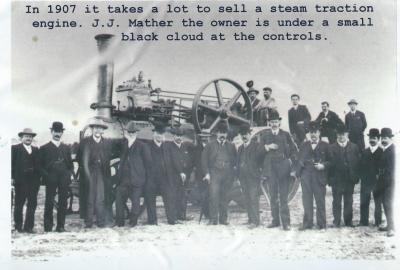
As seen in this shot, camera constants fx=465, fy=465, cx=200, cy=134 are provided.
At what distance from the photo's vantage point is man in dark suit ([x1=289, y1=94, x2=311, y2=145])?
2219 mm

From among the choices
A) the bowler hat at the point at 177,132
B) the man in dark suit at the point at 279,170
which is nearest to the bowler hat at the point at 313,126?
the man in dark suit at the point at 279,170

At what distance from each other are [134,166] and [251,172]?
56 centimetres

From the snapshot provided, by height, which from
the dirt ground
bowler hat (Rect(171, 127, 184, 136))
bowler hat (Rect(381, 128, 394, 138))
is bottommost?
the dirt ground

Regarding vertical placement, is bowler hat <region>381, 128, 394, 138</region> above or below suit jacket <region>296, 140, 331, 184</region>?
above

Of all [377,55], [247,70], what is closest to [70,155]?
[247,70]

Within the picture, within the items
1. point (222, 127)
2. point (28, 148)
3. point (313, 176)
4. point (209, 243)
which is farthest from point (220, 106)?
point (28, 148)

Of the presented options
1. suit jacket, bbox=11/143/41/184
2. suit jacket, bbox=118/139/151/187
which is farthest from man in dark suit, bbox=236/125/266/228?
suit jacket, bbox=11/143/41/184

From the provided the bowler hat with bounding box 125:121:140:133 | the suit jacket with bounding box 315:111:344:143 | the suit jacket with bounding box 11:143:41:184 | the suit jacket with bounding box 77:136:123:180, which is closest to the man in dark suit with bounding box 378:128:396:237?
the suit jacket with bounding box 315:111:344:143

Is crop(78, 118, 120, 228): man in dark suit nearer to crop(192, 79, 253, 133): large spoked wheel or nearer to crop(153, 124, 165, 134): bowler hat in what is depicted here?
crop(153, 124, 165, 134): bowler hat

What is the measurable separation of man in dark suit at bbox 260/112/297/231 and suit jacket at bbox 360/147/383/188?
1.06ft

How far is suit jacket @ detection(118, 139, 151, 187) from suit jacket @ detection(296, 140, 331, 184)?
73 centimetres

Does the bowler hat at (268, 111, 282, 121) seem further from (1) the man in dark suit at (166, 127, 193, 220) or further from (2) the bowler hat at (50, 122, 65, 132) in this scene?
(2) the bowler hat at (50, 122, 65, 132)

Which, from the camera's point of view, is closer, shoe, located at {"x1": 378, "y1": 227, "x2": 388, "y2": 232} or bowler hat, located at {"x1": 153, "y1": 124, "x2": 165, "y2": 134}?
shoe, located at {"x1": 378, "y1": 227, "x2": 388, "y2": 232}

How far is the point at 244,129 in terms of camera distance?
2301 millimetres
